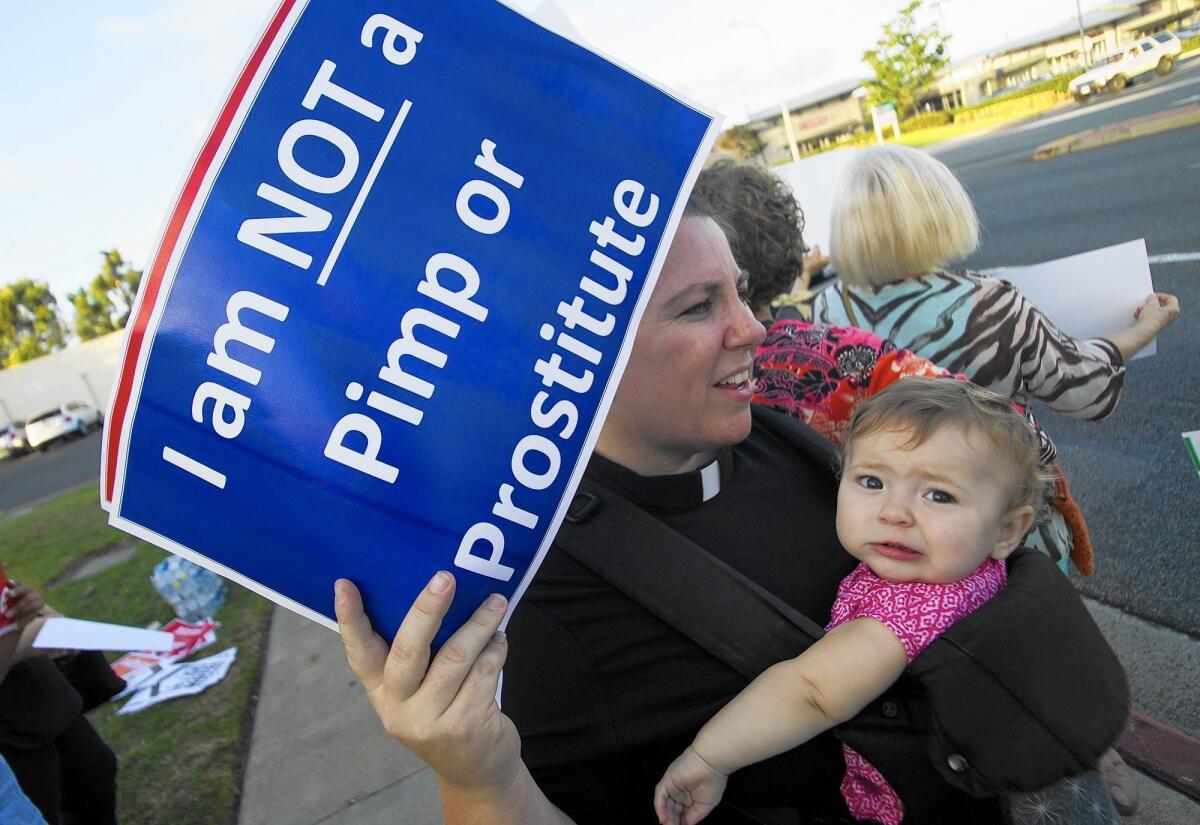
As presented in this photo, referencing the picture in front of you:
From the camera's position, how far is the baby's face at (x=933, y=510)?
130 cm

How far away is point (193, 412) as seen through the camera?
2.92 ft

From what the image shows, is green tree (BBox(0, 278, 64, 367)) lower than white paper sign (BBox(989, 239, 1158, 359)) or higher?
higher

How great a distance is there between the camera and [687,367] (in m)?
1.44

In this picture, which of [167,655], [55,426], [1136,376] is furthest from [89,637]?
[55,426]

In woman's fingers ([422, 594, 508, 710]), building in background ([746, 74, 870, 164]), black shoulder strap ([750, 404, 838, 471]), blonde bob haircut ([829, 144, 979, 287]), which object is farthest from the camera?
building in background ([746, 74, 870, 164])

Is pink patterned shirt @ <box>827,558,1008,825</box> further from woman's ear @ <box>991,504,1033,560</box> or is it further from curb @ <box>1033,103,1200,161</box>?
curb @ <box>1033,103,1200,161</box>

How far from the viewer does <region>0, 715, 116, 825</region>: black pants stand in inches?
107

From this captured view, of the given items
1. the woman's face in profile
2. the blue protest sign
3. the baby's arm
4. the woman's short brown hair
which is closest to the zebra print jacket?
the woman's short brown hair

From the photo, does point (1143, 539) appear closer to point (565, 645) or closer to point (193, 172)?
point (565, 645)

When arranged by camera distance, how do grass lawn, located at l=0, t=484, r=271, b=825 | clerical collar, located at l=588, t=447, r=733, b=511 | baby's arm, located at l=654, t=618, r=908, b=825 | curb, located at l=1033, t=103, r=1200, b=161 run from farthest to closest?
curb, located at l=1033, t=103, r=1200, b=161, grass lawn, located at l=0, t=484, r=271, b=825, clerical collar, located at l=588, t=447, r=733, b=511, baby's arm, located at l=654, t=618, r=908, b=825

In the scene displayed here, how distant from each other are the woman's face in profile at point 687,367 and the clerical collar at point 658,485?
0.15 feet

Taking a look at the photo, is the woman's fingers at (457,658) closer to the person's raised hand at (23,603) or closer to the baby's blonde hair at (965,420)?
the baby's blonde hair at (965,420)

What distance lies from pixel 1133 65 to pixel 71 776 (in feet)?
98.2

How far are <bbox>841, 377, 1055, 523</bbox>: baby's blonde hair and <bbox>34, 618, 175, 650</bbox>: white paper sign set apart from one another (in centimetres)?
271
